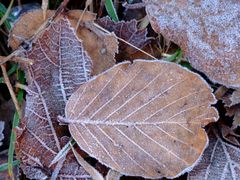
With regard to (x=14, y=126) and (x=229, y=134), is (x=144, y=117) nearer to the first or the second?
(x=229, y=134)

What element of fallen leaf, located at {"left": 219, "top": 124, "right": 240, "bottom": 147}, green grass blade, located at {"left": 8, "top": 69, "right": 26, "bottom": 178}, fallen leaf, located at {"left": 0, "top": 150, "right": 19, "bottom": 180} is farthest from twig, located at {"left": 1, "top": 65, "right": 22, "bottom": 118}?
fallen leaf, located at {"left": 219, "top": 124, "right": 240, "bottom": 147}

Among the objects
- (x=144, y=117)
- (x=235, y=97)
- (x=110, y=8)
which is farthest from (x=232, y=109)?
(x=110, y=8)

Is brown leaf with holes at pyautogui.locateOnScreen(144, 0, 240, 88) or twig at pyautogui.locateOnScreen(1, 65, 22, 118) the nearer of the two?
brown leaf with holes at pyautogui.locateOnScreen(144, 0, 240, 88)

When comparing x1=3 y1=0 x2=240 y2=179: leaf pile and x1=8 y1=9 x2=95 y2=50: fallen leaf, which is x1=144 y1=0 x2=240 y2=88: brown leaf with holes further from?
x1=8 y1=9 x2=95 y2=50: fallen leaf

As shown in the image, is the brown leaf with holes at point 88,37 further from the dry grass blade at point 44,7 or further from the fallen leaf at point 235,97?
the fallen leaf at point 235,97

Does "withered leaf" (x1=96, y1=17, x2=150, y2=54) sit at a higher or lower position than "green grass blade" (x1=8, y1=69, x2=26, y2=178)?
higher

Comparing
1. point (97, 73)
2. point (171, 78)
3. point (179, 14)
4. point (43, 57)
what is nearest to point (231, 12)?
point (179, 14)
